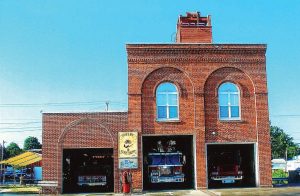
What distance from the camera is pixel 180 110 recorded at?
92.6 ft

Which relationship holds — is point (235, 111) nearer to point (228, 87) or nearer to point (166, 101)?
point (228, 87)

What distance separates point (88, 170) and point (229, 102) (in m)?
10.4

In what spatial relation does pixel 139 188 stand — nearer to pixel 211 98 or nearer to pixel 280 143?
pixel 211 98

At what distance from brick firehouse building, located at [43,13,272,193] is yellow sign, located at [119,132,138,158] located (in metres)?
0.12

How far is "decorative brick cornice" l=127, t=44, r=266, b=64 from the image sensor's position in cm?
2830

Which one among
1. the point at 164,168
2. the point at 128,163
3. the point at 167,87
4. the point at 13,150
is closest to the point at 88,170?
the point at 128,163

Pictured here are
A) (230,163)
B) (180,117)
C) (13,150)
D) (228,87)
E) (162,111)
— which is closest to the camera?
(180,117)

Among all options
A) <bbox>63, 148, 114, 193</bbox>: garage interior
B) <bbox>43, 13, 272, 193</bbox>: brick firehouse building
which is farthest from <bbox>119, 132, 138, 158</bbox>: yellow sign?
<bbox>63, 148, 114, 193</bbox>: garage interior

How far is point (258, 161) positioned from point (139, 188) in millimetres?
7708

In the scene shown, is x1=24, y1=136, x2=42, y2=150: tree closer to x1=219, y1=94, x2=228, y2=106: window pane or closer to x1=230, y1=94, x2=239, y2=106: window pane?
x1=219, y1=94, x2=228, y2=106: window pane

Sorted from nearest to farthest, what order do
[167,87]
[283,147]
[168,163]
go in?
[167,87]
[168,163]
[283,147]

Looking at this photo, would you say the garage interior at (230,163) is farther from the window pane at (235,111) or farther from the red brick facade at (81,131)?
the red brick facade at (81,131)

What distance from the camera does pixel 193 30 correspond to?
101 feet

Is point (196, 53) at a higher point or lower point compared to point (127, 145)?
higher
